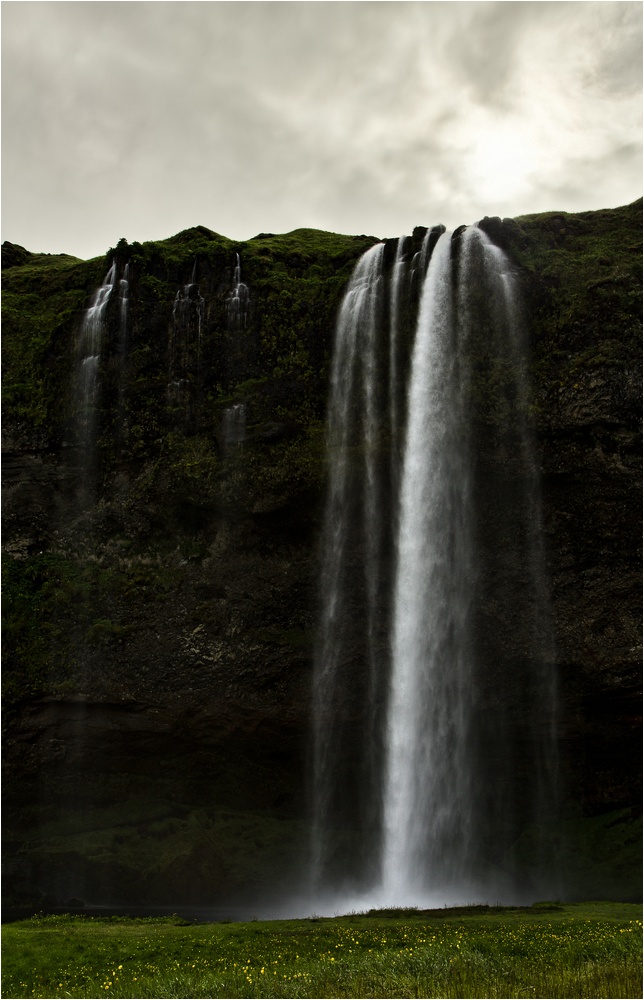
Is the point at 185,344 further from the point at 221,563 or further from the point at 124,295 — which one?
the point at 221,563

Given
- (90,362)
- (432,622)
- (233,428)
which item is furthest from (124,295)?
(432,622)

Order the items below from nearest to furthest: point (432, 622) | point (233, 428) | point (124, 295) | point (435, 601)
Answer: point (432, 622), point (435, 601), point (233, 428), point (124, 295)

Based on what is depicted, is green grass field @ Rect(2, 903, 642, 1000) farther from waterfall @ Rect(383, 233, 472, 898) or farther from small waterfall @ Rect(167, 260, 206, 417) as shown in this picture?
small waterfall @ Rect(167, 260, 206, 417)

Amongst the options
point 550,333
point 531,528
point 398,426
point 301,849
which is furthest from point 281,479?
point 301,849

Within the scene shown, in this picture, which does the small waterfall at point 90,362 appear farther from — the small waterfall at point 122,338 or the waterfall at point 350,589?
the waterfall at point 350,589

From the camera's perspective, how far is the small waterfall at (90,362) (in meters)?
35.8

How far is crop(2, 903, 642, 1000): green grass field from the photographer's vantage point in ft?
45.5

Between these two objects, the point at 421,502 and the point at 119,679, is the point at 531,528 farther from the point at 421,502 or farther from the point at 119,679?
the point at 119,679

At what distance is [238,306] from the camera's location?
36.0 m

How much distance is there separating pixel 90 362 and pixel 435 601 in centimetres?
1870

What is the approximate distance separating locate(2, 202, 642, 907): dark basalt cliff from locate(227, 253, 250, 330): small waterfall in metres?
0.19

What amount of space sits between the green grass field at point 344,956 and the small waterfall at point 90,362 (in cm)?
1954

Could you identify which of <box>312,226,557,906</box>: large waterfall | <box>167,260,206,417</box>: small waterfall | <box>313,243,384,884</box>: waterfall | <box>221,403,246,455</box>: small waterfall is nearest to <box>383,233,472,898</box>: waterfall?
<box>312,226,557,906</box>: large waterfall

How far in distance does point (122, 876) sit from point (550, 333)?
2636 cm
